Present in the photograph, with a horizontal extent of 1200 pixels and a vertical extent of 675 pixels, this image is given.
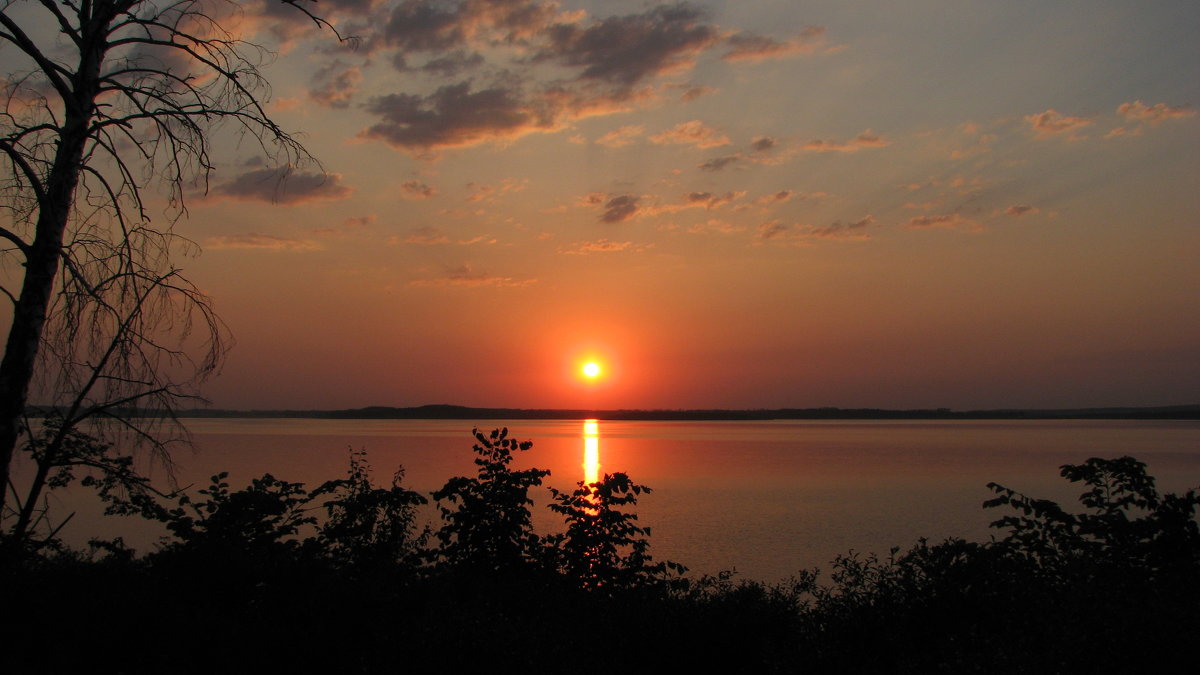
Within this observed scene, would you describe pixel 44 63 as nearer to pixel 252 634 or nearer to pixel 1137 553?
pixel 252 634

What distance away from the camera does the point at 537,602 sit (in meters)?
9.63

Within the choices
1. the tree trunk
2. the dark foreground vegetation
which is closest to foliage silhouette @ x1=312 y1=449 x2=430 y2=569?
the dark foreground vegetation

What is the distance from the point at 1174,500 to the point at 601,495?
6337mm

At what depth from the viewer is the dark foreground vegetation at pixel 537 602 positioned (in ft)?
22.8

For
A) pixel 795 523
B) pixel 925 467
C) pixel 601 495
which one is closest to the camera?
pixel 601 495

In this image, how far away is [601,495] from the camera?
11102 millimetres

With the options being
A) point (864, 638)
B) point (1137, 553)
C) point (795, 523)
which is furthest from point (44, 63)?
point (795, 523)

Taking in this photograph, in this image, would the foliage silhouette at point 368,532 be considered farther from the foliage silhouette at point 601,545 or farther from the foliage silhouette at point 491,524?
the foliage silhouette at point 601,545

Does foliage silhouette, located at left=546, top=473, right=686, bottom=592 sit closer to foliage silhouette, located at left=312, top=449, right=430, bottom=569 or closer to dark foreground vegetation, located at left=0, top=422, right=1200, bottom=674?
dark foreground vegetation, located at left=0, top=422, right=1200, bottom=674

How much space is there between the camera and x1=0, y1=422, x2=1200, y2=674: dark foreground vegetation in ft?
22.8

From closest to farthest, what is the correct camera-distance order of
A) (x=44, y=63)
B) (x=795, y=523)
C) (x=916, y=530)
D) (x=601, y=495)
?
(x=44, y=63) < (x=601, y=495) < (x=916, y=530) < (x=795, y=523)

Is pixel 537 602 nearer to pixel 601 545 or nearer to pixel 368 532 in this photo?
pixel 601 545

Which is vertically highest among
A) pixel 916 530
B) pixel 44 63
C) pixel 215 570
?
pixel 44 63

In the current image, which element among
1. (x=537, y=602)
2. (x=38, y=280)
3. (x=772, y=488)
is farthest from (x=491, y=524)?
(x=772, y=488)
